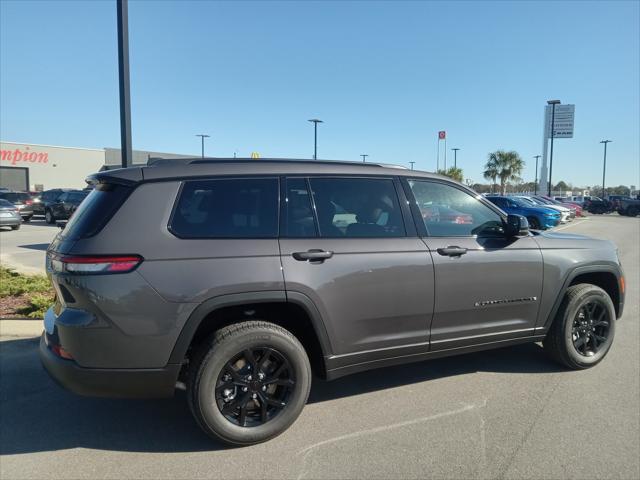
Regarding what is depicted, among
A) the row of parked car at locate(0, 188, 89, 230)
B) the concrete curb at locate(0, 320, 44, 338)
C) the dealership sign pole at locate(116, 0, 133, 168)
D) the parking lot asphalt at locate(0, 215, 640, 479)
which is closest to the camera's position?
the parking lot asphalt at locate(0, 215, 640, 479)

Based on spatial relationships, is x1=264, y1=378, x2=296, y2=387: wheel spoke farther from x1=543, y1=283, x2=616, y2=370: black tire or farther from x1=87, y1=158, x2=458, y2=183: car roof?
x1=543, y1=283, x2=616, y2=370: black tire

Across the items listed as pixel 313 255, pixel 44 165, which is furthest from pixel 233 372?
pixel 44 165

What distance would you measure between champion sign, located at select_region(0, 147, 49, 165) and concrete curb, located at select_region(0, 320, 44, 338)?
46841 millimetres

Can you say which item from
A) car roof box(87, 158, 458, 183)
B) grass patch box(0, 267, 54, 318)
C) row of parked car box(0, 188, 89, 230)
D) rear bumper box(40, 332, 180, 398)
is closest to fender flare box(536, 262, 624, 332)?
car roof box(87, 158, 458, 183)

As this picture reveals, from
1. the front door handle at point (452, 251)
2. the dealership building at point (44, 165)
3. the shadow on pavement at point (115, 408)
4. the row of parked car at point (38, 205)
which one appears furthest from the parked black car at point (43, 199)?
the front door handle at point (452, 251)

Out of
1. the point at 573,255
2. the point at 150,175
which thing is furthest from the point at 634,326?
the point at 150,175

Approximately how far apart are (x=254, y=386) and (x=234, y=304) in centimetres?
61

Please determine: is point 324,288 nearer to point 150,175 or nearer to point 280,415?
point 280,415

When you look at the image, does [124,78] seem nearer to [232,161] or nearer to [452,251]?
[232,161]

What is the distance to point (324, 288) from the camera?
3238 millimetres

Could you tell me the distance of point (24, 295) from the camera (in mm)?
6672

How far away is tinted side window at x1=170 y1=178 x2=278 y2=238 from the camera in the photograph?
10.1 ft

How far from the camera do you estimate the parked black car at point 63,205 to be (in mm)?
22562

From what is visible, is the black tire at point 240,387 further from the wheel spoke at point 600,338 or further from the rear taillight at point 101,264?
the wheel spoke at point 600,338
